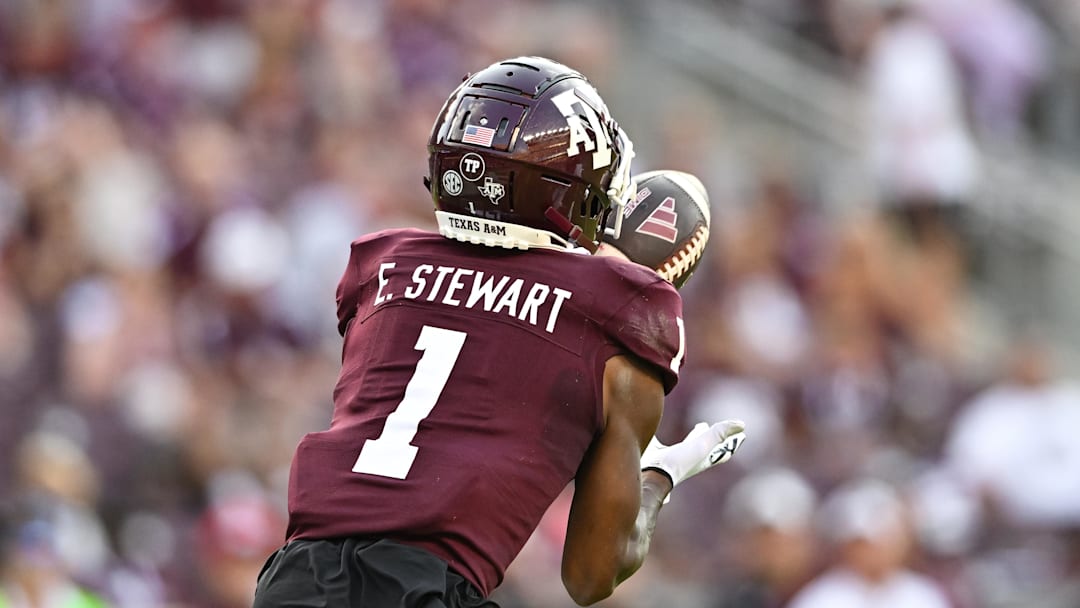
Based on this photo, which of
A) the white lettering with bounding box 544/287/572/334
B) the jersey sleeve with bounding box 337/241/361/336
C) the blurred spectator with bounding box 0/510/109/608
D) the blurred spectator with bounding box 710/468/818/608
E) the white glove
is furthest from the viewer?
the blurred spectator with bounding box 710/468/818/608

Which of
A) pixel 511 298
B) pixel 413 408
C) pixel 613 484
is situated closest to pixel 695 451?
pixel 613 484

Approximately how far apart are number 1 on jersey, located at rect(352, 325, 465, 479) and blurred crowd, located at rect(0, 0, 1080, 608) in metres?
4.72

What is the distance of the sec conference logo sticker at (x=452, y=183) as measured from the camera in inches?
163

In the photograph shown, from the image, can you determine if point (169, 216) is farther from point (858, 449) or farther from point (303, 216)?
point (858, 449)

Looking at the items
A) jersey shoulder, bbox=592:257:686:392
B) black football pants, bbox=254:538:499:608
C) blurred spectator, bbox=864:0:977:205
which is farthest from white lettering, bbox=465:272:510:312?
blurred spectator, bbox=864:0:977:205

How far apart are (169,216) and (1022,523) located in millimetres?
5008

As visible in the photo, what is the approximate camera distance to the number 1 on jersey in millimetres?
3895

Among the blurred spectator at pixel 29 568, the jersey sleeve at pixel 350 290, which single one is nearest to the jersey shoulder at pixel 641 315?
the jersey sleeve at pixel 350 290

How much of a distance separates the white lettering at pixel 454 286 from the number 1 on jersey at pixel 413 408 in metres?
0.07

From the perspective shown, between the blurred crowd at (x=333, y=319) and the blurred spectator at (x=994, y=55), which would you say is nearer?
the blurred crowd at (x=333, y=319)

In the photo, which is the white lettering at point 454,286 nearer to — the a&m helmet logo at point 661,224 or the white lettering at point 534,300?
the white lettering at point 534,300

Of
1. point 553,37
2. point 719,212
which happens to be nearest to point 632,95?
point 553,37

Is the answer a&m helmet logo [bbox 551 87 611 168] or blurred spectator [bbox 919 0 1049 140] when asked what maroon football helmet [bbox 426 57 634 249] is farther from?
blurred spectator [bbox 919 0 1049 140]

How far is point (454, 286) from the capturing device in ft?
13.3
